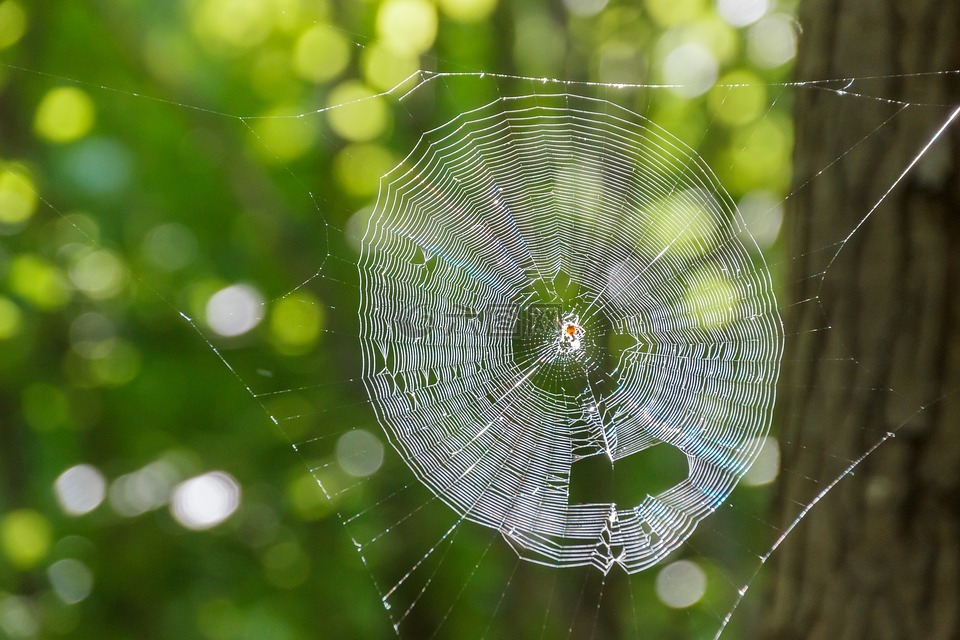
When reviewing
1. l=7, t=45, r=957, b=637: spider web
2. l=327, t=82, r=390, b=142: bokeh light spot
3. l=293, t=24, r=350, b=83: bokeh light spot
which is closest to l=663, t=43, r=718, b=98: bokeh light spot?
l=7, t=45, r=957, b=637: spider web

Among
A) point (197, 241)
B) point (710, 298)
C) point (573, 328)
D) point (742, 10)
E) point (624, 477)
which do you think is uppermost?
point (742, 10)

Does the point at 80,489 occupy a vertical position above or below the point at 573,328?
below

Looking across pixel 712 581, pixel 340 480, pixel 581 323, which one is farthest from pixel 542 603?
pixel 581 323

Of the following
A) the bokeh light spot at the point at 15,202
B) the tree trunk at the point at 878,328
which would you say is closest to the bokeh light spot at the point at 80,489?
the bokeh light spot at the point at 15,202

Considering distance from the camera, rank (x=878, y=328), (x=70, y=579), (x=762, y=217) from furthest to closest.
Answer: (x=70, y=579) < (x=762, y=217) < (x=878, y=328)

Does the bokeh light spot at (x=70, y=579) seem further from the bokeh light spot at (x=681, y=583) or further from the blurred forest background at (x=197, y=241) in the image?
the bokeh light spot at (x=681, y=583)

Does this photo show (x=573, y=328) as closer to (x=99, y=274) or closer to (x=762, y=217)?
(x=762, y=217)

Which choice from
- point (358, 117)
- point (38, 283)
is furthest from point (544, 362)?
point (38, 283)
